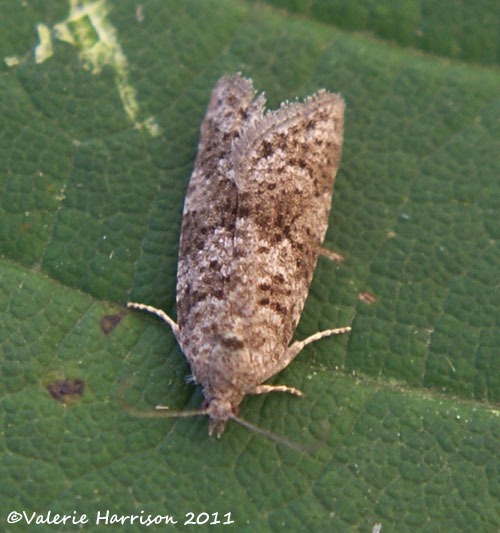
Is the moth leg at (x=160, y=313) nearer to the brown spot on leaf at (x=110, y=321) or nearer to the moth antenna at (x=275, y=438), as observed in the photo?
the brown spot on leaf at (x=110, y=321)

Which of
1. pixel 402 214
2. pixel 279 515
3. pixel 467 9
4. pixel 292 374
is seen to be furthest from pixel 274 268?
pixel 467 9

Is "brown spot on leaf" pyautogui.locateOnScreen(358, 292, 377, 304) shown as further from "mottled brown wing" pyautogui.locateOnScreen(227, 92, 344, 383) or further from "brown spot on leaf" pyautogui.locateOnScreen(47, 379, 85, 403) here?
"brown spot on leaf" pyautogui.locateOnScreen(47, 379, 85, 403)

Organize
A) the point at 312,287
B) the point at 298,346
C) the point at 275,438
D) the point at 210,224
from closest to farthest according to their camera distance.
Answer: the point at 275,438 → the point at 298,346 → the point at 210,224 → the point at 312,287

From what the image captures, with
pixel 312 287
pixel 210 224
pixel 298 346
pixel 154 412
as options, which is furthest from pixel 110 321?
pixel 312 287

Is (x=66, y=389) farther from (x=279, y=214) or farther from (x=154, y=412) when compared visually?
(x=279, y=214)

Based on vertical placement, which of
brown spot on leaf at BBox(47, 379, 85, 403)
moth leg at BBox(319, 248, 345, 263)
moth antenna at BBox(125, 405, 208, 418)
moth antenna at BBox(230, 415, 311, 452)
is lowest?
moth antenna at BBox(230, 415, 311, 452)

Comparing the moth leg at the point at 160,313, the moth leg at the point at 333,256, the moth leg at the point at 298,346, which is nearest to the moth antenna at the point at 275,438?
the moth leg at the point at 298,346

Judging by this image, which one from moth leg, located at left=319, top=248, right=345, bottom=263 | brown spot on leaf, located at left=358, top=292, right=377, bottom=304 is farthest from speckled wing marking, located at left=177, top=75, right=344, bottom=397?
brown spot on leaf, located at left=358, top=292, right=377, bottom=304
